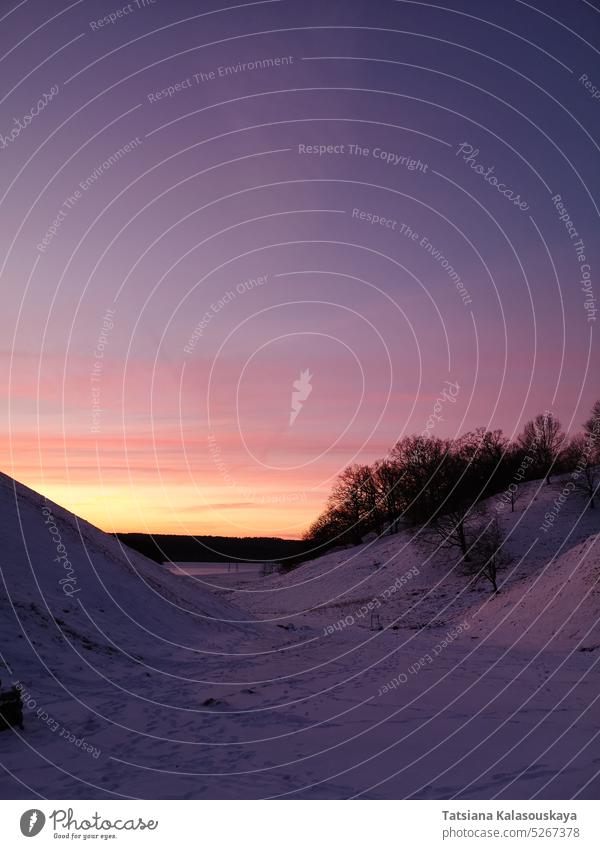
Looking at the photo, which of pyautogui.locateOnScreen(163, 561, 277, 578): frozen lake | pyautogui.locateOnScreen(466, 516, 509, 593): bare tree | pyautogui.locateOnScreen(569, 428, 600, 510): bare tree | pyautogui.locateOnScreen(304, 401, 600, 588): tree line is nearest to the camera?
pyautogui.locateOnScreen(466, 516, 509, 593): bare tree

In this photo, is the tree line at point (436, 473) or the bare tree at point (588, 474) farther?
the tree line at point (436, 473)

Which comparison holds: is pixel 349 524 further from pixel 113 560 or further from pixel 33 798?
pixel 33 798

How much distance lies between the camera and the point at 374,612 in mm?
45125

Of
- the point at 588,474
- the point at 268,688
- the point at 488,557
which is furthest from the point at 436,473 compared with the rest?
the point at 268,688

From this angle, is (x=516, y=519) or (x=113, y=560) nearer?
(x=113, y=560)

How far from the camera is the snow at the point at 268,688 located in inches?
397

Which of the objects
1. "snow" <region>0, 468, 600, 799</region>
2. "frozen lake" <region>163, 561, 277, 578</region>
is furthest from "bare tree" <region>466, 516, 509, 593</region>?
"frozen lake" <region>163, 561, 277, 578</region>

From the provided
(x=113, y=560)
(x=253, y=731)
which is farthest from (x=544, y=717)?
(x=113, y=560)

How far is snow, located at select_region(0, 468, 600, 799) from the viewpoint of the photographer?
10086 mm

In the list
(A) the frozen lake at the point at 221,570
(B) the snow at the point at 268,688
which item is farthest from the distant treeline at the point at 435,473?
(B) the snow at the point at 268,688

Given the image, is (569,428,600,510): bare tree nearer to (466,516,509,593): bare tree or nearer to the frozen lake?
(466,516,509,593): bare tree

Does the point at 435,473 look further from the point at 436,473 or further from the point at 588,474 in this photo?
the point at 588,474

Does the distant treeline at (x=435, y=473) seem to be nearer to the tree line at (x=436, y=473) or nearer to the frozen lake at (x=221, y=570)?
the tree line at (x=436, y=473)
